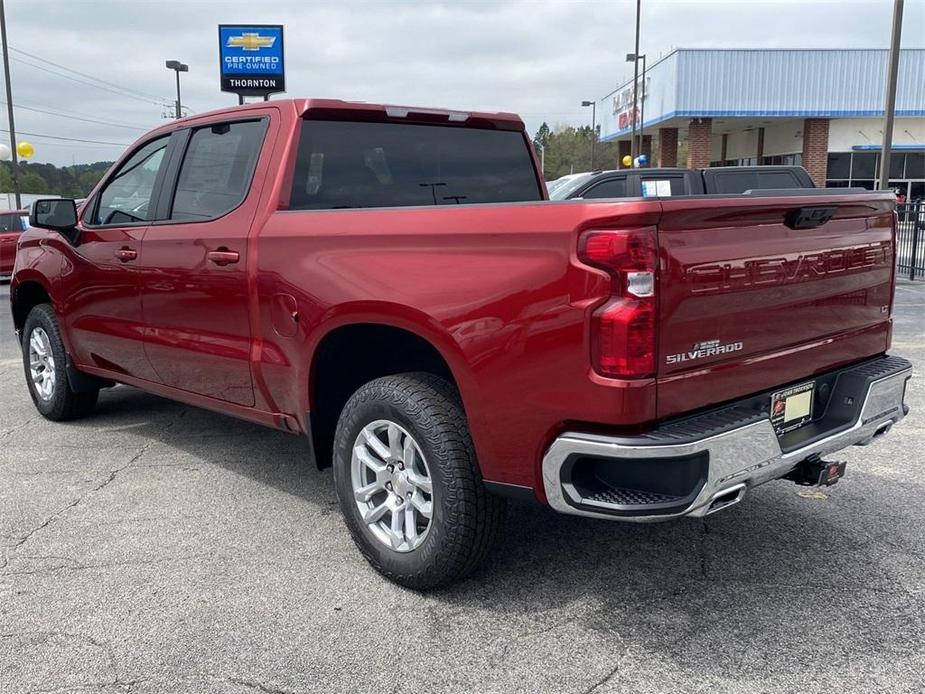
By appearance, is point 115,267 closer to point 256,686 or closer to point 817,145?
point 256,686

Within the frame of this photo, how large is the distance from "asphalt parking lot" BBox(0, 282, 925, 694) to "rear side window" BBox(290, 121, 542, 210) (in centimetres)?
161

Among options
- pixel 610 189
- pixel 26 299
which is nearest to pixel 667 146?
pixel 610 189

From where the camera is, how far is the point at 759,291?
298 centimetres

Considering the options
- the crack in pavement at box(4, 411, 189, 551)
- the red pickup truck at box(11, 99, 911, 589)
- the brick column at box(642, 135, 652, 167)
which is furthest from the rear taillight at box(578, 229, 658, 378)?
the brick column at box(642, 135, 652, 167)

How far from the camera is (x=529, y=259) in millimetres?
2811

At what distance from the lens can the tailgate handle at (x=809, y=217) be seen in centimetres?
308

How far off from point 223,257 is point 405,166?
102cm

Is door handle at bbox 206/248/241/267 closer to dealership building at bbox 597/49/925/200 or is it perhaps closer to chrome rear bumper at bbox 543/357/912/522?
chrome rear bumper at bbox 543/357/912/522

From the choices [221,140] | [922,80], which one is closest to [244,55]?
[922,80]

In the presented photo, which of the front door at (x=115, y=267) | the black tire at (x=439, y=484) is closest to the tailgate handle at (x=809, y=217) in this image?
the black tire at (x=439, y=484)

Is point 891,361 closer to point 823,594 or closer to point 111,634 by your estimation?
point 823,594

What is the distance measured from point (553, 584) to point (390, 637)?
75 cm

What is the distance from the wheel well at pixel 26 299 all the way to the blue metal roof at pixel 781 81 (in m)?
30.9

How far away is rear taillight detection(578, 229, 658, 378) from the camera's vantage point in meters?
2.62
